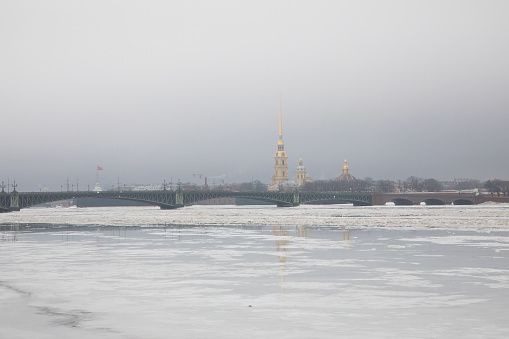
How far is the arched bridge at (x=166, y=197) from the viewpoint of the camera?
121 metres

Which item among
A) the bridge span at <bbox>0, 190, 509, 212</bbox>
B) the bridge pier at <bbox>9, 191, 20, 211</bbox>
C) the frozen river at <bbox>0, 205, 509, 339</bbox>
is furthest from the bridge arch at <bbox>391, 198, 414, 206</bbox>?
the frozen river at <bbox>0, 205, 509, 339</bbox>

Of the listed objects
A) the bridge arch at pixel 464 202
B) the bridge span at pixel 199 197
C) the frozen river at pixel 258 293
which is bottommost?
the bridge arch at pixel 464 202

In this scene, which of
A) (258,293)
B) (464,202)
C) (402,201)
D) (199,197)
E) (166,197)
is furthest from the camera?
(402,201)

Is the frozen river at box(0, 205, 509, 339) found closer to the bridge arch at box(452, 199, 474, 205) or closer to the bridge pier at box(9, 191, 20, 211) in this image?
the bridge pier at box(9, 191, 20, 211)

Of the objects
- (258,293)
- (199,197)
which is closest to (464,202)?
(199,197)

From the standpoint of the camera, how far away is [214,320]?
12672 millimetres

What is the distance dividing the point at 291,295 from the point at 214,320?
3.33 m

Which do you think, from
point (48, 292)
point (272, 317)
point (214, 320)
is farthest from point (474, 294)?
point (48, 292)

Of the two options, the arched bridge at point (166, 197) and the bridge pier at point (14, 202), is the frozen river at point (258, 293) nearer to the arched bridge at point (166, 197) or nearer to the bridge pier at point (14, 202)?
the bridge pier at point (14, 202)

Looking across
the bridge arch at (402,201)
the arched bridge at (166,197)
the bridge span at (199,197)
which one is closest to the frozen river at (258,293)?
the arched bridge at (166,197)

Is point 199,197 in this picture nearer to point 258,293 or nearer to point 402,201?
point 402,201

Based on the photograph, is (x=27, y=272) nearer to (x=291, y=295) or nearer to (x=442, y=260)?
(x=291, y=295)

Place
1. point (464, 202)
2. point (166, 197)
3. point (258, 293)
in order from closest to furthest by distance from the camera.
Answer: point (258, 293) → point (166, 197) → point (464, 202)

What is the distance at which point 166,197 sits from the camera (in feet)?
469
